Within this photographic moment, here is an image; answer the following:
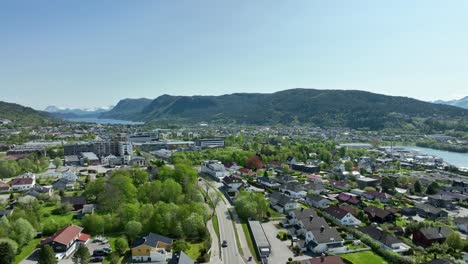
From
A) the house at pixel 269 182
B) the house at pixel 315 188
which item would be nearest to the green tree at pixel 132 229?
the house at pixel 269 182

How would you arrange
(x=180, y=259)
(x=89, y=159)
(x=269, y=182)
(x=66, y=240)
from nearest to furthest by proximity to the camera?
(x=180, y=259) < (x=66, y=240) < (x=269, y=182) < (x=89, y=159)

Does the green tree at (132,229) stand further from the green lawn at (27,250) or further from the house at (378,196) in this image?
the house at (378,196)

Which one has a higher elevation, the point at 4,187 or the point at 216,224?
the point at 4,187

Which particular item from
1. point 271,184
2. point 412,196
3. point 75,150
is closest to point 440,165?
point 412,196

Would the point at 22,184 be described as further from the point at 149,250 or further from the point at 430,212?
the point at 430,212

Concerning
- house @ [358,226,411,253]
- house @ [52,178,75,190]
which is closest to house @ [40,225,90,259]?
house @ [52,178,75,190]

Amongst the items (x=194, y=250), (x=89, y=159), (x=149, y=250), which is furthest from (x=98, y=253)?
(x=89, y=159)

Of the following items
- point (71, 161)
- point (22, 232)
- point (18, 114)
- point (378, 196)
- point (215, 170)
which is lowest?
point (378, 196)
